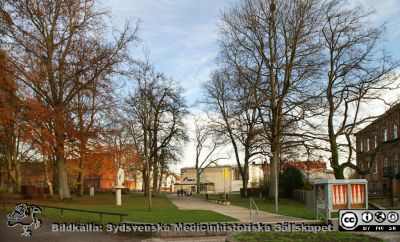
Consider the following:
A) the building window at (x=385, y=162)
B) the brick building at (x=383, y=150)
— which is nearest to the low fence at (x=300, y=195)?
the brick building at (x=383, y=150)

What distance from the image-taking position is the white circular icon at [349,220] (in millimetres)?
13836

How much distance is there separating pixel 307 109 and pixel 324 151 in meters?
3.88

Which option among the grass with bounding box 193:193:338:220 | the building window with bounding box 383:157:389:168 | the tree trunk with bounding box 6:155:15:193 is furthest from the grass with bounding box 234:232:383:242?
the building window with bounding box 383:157:389:168

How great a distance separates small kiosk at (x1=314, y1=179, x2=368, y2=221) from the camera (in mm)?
19641

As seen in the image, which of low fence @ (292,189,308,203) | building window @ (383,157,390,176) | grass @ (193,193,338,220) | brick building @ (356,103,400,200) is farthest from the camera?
building window @ (383,157,390,176)

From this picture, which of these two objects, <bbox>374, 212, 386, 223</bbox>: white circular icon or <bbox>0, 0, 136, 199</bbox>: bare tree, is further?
<bbox>0, 0, 136, 199</bbox>: bare tree

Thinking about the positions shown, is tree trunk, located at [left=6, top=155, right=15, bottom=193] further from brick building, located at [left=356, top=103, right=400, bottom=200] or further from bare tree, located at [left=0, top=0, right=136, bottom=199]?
brick building, located at [left=356, top=103, right=400, bottom=200]

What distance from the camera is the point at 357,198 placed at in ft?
66.0

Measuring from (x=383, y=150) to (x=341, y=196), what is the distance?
22414 mm

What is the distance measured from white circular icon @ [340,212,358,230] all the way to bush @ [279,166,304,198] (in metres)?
35.9

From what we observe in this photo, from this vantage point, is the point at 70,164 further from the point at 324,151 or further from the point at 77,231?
the point at 77,231

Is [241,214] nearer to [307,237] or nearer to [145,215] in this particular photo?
[145,215]

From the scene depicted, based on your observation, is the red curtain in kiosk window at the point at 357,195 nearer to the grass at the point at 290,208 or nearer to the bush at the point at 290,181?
the grass at the point at 290,208

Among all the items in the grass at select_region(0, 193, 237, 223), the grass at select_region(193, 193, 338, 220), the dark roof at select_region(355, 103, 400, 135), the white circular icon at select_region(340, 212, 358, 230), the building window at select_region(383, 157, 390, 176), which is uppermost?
the dark roof at select_region(355, 103, 400, 135)
